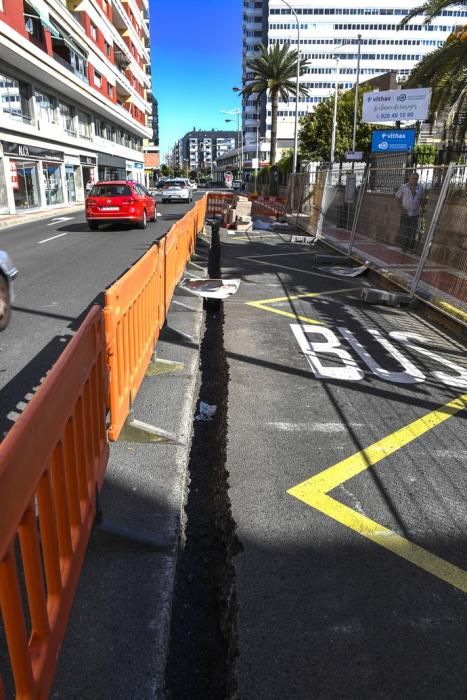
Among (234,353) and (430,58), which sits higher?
(430,58)

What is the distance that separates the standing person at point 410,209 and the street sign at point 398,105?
15.4m

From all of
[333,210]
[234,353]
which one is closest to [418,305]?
[234,353]

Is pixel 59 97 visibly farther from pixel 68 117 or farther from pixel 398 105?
pixel 398 105

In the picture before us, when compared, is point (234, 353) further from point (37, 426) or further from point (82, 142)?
point (82, 142)

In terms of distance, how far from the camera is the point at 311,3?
374 ft

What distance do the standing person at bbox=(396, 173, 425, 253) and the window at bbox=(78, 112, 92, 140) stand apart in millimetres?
35592

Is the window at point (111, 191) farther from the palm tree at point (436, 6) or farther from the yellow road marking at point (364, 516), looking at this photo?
the yellow road marking at point (364, 516)

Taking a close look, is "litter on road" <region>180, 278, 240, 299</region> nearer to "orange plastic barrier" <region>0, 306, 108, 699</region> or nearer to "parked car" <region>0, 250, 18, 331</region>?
"parked car" <region>0, 250, 18, 331</region>

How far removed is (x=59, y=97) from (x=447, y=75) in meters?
26.6

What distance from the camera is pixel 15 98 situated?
2709cm

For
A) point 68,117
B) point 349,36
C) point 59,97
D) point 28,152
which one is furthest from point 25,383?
point 349,36

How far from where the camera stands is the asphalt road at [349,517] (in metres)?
2.10

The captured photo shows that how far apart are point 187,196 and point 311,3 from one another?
320 feet

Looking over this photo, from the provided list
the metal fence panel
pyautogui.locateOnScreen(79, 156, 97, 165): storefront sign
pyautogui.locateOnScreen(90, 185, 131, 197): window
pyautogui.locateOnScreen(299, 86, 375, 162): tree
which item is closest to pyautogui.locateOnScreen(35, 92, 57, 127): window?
pyautogui.locateOnScreen(79, 156, 97, 165): storefront sign
